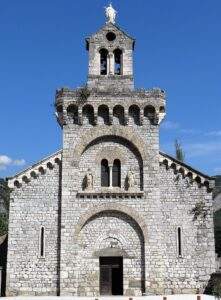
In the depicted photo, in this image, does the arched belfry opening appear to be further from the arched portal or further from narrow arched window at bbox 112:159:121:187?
the arched portal

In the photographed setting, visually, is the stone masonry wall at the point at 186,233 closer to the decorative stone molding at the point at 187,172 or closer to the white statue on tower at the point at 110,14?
the decorative stone molding at the point at 187,172

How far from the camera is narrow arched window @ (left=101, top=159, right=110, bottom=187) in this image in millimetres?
27734

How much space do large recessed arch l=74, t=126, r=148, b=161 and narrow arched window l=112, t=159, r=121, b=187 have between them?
1.36 m

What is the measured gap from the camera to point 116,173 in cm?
2786

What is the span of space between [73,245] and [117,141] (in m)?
6.28

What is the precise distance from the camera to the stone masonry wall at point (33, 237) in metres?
26.0

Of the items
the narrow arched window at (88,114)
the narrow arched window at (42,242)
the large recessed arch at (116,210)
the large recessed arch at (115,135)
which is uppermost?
the narrow arched window at (88,114)

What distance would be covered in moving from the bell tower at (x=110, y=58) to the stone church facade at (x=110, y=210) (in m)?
0.46

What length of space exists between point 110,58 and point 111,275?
12.5 m

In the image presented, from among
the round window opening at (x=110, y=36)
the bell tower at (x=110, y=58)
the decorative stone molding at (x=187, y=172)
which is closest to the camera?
the decorative stone molding at (x=187, y=172)

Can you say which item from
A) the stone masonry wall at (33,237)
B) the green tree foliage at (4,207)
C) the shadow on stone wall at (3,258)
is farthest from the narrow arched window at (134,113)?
the green tree foliage at (4,207)

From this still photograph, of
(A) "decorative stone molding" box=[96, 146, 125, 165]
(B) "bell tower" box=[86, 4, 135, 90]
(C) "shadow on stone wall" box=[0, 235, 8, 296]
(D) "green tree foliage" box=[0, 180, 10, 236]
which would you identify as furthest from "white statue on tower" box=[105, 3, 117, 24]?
(D) "green tree foliage" box=[0, 180, 10, 236]

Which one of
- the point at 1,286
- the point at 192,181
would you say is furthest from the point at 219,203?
the point at 1,286

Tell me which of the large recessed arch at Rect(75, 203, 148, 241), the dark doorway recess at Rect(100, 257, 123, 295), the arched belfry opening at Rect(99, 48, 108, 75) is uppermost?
the arched belfry opening at Rect(99, 48, 108, 75)
